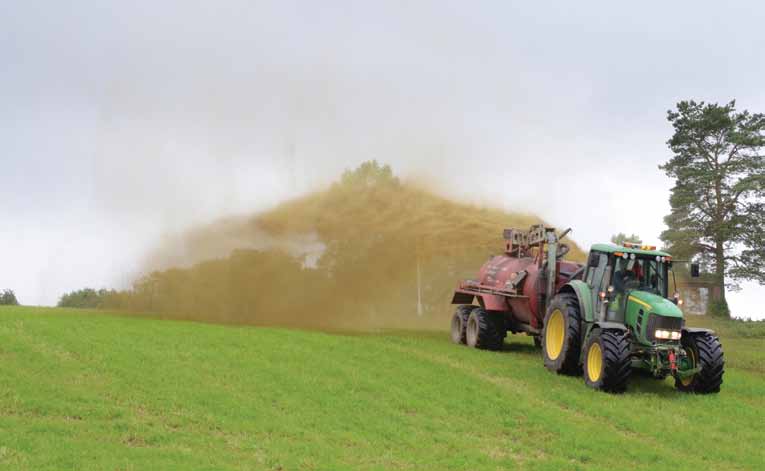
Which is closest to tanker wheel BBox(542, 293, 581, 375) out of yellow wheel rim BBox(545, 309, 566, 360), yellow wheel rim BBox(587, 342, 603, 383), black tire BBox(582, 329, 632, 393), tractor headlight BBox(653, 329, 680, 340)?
yellow wheel rim BBox(545, 309, 566, 360)

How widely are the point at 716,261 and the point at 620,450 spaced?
130 feet

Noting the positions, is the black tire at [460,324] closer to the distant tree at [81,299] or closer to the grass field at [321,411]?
the grass field at [321,411]

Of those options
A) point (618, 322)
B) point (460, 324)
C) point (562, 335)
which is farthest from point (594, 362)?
point (460, 324)

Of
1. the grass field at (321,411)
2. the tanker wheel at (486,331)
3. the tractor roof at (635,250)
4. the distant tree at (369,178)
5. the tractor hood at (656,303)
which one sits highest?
Answer: the distant tree at (369,178)

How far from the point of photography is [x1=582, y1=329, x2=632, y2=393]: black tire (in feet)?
52.2

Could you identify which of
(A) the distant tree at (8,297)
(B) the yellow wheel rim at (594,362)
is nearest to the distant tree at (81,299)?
(A) the distant tree at (8,297)

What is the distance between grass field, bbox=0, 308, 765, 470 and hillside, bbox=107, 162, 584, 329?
251 inches

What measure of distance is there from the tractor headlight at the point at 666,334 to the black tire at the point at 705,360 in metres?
1.01

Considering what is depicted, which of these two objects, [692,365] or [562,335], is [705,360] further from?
[562,335]

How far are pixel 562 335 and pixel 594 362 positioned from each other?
82.8 inches

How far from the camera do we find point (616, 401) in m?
15.5

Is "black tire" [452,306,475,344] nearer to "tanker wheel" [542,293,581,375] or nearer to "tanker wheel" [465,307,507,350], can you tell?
"tanker wheel" [465,307,507,350]

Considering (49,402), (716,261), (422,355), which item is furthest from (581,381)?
(716,261)

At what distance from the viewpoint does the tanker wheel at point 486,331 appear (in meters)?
23.3
